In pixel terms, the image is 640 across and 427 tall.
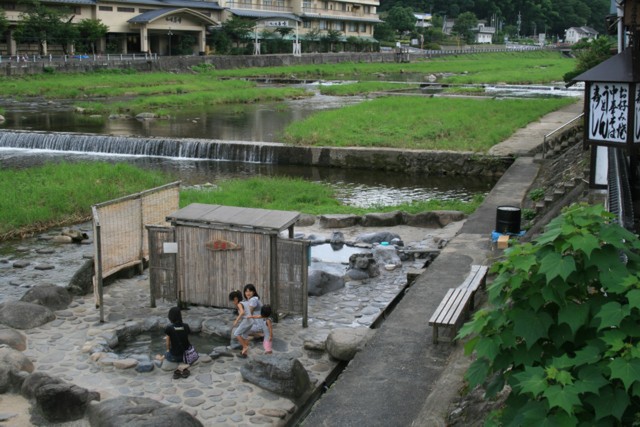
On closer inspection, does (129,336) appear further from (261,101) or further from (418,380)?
(261,101)

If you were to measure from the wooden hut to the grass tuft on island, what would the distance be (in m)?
6.17

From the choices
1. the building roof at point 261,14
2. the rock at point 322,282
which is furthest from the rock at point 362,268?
the building roof at point 261,14

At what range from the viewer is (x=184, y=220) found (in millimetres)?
10148

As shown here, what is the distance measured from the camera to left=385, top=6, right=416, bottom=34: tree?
10611cm

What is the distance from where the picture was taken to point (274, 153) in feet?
82.3

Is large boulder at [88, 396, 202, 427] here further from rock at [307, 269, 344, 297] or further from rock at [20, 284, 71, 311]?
rock at [307, 269, 344, 297]

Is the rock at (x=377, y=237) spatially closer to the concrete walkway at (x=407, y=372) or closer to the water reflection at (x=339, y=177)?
the concrete walkway at (x=407, y=372)

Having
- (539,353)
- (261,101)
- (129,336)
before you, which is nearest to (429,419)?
(539,353)

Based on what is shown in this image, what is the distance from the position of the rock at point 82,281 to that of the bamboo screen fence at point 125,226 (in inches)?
15.2

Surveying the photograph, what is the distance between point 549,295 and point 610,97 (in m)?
3.82

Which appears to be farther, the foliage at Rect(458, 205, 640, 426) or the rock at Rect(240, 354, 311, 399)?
the rock at Rect(240, 354, 311, 399)

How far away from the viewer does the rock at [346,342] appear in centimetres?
882

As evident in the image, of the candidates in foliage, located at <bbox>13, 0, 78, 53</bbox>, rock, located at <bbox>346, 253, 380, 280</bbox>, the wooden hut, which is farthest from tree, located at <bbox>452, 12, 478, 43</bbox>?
the wooden hut

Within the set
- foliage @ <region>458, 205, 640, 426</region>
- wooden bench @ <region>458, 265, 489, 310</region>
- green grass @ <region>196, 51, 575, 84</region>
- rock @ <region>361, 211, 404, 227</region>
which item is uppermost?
green grass @ <region>196, 51, 575, 84</region>
